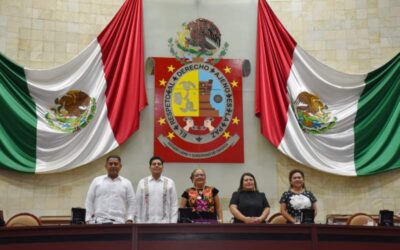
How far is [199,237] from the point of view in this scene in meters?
4.36

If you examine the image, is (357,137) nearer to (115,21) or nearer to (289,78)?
(289,78)

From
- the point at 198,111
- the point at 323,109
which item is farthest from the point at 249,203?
the point at 323,109

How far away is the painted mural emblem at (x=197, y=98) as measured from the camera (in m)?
7.83

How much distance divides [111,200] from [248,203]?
1522 millimetres

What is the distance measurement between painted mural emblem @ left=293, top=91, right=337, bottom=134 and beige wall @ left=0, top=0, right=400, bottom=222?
61 centimetres

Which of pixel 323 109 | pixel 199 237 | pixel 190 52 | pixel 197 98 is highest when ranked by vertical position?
pixel 190 52

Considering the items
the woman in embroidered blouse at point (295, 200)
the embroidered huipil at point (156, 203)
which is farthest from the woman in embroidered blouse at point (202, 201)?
the woman in embroidered blouse at point (295, 200)

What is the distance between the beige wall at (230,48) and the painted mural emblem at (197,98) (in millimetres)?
138

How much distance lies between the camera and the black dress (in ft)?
19.3

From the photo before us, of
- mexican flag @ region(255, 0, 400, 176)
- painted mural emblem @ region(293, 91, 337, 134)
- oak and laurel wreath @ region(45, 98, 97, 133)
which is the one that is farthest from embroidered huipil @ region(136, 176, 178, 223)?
painted mural emblem @ region(293, 91, 337, 134)

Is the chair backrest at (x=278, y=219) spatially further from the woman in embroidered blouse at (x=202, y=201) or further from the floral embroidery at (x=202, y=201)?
the floral embroidery at (x=202, y=201)

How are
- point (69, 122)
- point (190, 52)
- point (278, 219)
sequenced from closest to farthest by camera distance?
point (278, 219), point (69, 122), point (190, 52)

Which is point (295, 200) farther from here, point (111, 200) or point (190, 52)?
point (190, 52)

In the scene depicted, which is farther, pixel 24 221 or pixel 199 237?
pixel 24 221
